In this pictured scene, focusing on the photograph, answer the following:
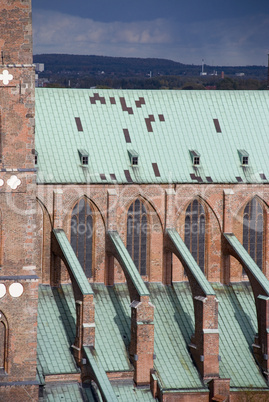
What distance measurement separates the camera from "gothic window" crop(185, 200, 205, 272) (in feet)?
216

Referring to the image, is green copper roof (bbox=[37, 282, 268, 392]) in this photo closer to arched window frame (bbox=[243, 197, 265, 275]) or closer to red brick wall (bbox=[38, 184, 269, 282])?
red brick wall (bbox=[38, 184, 269, 282])

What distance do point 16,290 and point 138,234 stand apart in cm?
1559

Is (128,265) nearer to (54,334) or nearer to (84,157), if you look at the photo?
(54,334)

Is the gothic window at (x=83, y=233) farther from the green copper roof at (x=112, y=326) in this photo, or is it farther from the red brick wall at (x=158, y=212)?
the green copper roof at (x=112, y=326)

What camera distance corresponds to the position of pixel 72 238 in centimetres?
6362

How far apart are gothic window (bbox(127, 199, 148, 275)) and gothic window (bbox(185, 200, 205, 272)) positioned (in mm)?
3120

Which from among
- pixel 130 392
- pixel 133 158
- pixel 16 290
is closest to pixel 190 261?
pixel 133 158

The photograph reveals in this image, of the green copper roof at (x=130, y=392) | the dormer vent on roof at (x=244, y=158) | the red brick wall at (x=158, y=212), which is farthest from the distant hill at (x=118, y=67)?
the green copper roof at (x=130, y=392)

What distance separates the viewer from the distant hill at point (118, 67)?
166m

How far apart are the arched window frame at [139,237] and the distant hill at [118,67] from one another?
100730mm

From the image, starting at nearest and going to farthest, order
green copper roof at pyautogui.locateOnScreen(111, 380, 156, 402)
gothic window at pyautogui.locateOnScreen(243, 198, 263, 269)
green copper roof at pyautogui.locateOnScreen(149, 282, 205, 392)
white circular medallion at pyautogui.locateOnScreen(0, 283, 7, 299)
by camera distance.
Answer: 1. white circular medallion at pyautogui.locateOnScreen(0, 283, 7, 299)
2. green copper roof at pyautogui.locateOnScreen(111, 380, 156, 402)
3. green copper roof at pyautogui.locateOnScreen(149, 282, 205, 392)
4. gothic window at pyautogui.locateOnScreen(243, 198, 263, 269)

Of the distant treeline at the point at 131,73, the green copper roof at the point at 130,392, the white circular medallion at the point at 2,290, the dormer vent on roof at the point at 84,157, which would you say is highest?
the distant treeline at the point at 131,73

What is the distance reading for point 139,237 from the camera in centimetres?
6500

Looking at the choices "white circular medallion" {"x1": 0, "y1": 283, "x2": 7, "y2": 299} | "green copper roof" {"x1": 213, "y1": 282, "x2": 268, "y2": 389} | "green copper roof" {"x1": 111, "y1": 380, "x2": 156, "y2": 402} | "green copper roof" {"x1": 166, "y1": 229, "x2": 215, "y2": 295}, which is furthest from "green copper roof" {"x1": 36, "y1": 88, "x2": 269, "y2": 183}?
"green copper roof" {"x1": 111, "y1": 380, "x2": 156, "y2": 402}
